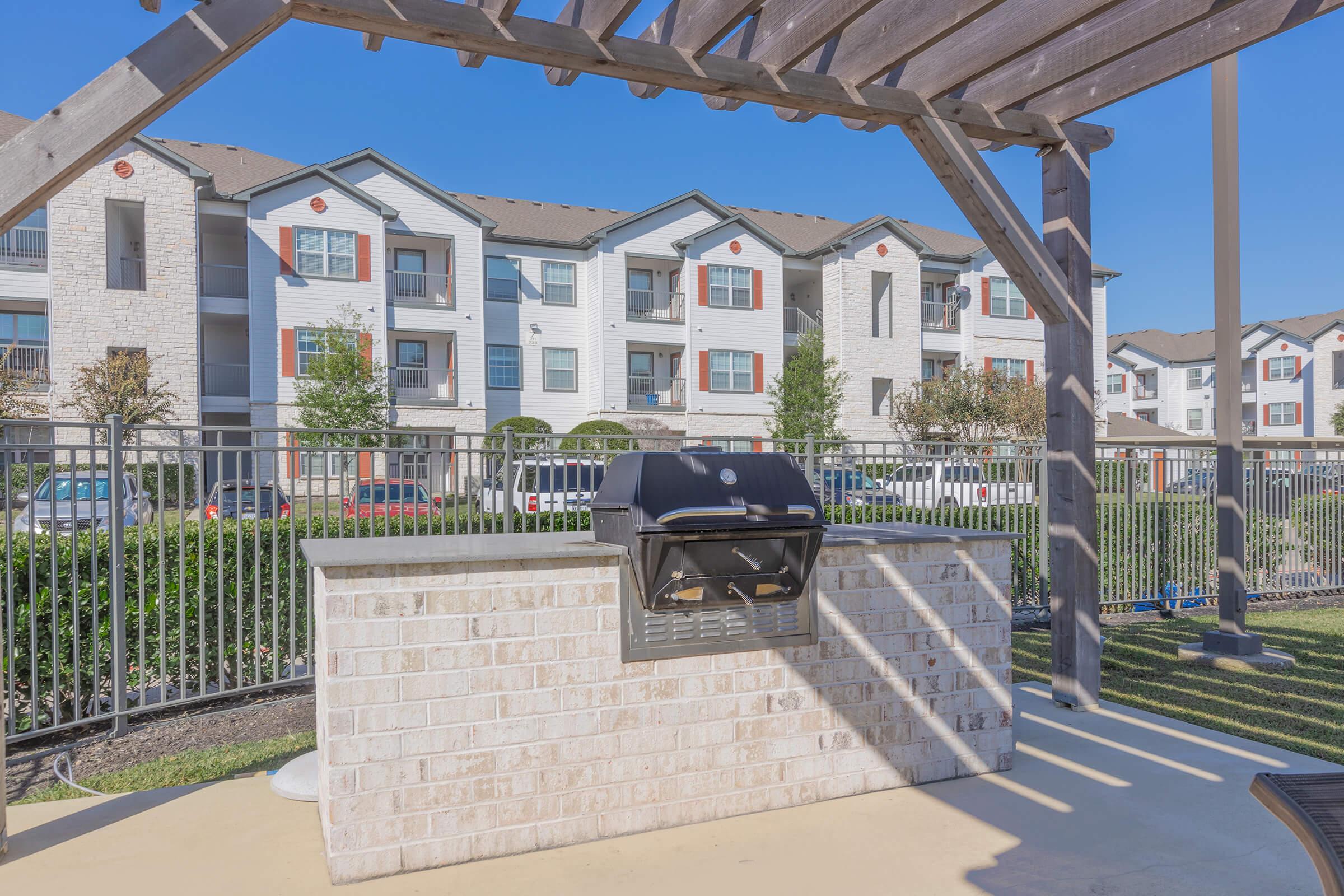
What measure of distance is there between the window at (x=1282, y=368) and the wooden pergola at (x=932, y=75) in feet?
157

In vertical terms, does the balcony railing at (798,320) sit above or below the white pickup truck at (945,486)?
above

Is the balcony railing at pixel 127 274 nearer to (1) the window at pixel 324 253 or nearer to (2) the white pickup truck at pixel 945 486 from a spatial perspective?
(1) the window at pixel 324 253

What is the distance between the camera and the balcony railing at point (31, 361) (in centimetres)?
2066

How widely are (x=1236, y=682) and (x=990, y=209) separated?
3.89 metres

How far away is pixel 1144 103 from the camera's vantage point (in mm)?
4977

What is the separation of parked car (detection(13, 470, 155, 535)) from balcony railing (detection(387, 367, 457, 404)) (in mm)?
19879

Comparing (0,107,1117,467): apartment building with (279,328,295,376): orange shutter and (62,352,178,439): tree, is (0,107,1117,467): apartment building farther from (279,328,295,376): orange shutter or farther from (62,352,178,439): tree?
(62,352,178,439): tree

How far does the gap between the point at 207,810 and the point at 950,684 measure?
327 centimetres

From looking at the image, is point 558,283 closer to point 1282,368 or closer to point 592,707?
point 592,707

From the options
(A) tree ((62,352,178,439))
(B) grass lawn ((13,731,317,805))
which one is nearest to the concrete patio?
(B) grass lawn ((13,731,317,805))

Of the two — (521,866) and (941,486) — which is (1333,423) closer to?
(941,486)

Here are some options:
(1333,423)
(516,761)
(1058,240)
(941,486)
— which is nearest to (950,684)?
(516,761)

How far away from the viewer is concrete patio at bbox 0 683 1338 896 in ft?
9.70

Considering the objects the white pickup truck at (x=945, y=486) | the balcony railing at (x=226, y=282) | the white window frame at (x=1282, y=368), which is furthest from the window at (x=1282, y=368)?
the balcony railing at (x=226, y=282)
